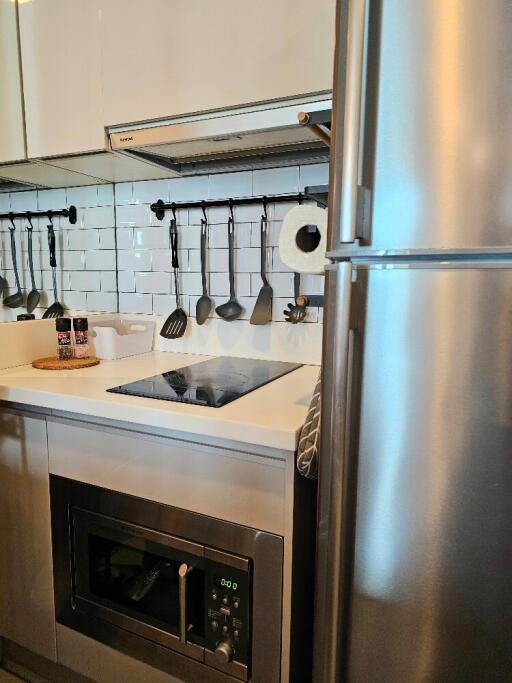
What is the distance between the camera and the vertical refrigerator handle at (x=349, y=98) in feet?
2.15

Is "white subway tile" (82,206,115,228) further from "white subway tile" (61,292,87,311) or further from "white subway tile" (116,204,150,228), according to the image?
"white subway tile" (61,292,87,311)

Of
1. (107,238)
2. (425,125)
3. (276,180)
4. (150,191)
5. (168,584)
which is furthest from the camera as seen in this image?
(107,238)

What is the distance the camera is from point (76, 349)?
4.83 ft

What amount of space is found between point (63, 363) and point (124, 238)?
57cm

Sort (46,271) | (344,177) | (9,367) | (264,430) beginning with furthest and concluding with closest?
(46,271) < (9,367) < (264,430) < (344,177)

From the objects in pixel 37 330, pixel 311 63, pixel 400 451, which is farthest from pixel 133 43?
pixel 400 451

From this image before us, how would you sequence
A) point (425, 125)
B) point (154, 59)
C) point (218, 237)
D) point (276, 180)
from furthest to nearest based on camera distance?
1. point (218, 237)
2. point (276, 180)
3. point (154, 59)
4. point (425, 125)

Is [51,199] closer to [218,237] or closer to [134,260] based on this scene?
[134,260]

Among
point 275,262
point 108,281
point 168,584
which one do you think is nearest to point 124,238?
point 108,281

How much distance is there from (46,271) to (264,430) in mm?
1367

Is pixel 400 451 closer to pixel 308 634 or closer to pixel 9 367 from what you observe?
pixel 308 634

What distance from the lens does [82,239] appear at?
179 centimetres

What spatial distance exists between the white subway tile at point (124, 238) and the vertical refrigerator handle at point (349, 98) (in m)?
1.18

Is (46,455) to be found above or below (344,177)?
below
